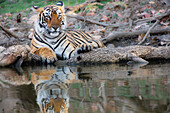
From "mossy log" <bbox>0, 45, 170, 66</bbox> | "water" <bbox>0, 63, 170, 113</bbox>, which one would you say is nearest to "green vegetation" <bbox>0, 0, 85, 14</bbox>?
"mossy log" <bbox>0, 45, 170, 66</bbox>

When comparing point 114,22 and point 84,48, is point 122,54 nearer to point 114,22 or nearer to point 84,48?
point 84,48

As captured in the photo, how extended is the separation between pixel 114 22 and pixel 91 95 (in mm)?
7829

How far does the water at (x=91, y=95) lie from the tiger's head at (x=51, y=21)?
8.70ft

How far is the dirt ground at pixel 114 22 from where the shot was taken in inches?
344

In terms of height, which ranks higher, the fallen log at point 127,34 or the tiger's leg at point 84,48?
the fallen log at point 127,34

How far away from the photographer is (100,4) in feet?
42.6

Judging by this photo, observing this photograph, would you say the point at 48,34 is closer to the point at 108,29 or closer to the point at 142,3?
the point at 108,29

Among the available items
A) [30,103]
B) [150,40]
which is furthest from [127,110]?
[150,40]

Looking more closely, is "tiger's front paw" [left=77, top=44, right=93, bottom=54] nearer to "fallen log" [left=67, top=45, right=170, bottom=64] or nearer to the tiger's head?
"fallen log" [left=67, top=45, right=170, bottom=64]

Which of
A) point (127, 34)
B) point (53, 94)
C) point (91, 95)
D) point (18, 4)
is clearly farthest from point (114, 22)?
point (91, 95)

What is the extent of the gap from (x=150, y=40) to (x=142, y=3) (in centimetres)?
384

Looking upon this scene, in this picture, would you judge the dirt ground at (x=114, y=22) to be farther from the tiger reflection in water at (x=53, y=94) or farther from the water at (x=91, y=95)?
the tiger reflection in water at (x=53, y=94)

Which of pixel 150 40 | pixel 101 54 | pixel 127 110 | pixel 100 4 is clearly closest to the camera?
pixel 127 110

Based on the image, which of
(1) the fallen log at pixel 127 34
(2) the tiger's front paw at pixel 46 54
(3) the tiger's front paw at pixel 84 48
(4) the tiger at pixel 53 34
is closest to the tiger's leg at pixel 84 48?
(3) the tiger's front paw at pixel 84 48
